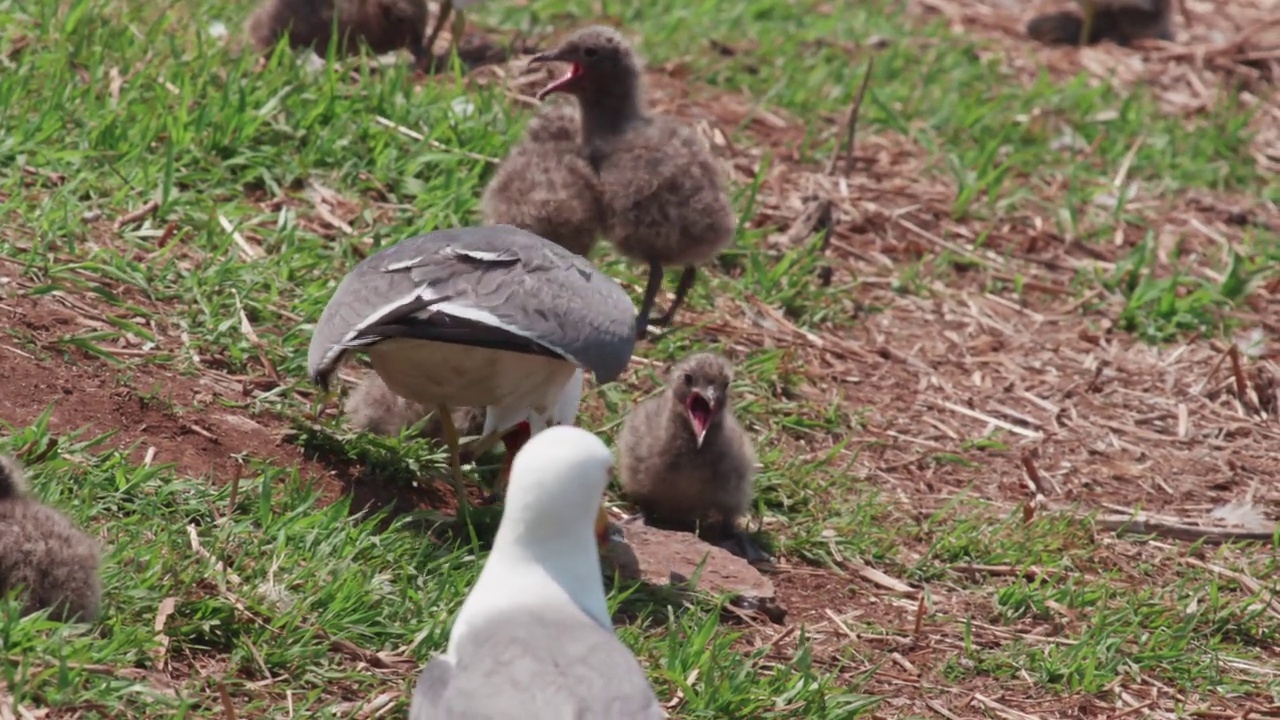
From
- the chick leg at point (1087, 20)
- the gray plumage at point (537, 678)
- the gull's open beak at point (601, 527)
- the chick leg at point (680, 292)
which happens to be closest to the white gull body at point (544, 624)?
the gray plumage at point (537, 678)

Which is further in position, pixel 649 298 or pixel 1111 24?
pixel 1111 24

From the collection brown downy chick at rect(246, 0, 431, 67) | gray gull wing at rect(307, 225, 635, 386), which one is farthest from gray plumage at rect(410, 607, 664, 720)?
brown downy chick at rect(246, 0, 431, 67)

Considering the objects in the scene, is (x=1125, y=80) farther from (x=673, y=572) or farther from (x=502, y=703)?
(x=502, y=703)

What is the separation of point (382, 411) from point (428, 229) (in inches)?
56.5

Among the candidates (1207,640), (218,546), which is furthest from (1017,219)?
(218,546)

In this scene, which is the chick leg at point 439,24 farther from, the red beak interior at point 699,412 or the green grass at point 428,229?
the red beak interior at point 699,412

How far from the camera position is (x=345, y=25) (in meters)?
8.84

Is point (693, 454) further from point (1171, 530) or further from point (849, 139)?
point (849, 139)

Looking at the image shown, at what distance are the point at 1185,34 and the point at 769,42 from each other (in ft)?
11.5

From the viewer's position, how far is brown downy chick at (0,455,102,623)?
14.1ft

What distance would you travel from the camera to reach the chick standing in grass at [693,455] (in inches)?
236

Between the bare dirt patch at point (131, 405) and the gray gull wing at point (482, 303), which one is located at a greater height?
A: the gray gull wing at point (482, 303)

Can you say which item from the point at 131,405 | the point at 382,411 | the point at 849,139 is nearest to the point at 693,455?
the point at 382,411

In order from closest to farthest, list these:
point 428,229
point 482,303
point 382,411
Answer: point 482,303 → point 382,411 → point 428,229
